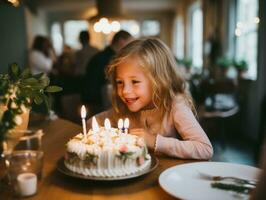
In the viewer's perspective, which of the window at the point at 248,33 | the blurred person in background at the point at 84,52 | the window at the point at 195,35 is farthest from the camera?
the window at the point at 195,35

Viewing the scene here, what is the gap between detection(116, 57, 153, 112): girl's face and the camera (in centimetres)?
148

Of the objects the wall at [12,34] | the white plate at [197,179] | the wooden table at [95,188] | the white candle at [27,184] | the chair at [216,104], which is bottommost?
the chair at [216,104]

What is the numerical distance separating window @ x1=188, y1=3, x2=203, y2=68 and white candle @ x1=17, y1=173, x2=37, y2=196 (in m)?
7.76

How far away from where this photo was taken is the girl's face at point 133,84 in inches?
58.3

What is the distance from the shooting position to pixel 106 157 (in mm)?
975

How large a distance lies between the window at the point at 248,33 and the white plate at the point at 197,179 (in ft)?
13.4

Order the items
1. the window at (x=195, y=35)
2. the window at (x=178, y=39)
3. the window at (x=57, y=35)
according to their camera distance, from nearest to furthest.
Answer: the window at (x=195, y=35)
the window at (x=178, y=39)
the window at (x=57, y=35)

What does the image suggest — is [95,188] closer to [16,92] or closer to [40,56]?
[16,92]

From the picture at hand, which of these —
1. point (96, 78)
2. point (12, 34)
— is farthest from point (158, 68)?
point (12, 34)

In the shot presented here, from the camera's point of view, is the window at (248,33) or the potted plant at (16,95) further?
the window at (248,33)

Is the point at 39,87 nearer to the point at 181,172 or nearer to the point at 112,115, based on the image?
the point at 181,172

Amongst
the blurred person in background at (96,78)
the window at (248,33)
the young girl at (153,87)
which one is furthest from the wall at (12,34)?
the window at (248,33)

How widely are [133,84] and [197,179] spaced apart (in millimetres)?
605

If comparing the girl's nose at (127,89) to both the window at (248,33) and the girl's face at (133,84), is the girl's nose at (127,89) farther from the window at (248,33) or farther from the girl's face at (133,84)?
the window at (248,33)
